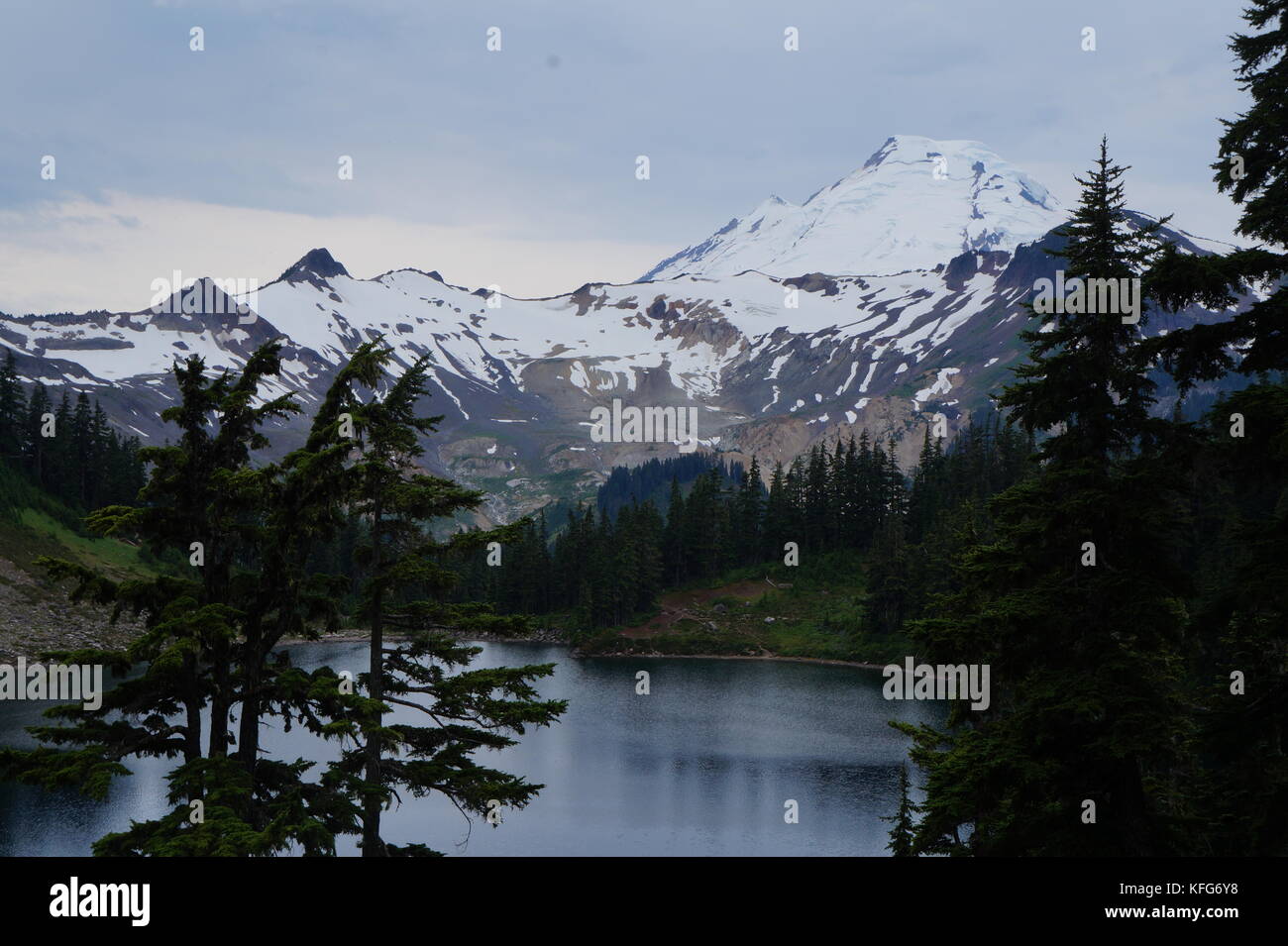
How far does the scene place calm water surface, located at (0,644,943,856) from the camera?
155 feet

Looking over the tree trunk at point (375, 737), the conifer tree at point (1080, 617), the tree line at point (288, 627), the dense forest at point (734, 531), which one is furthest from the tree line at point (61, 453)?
the conifer tree at point (1080, 617)

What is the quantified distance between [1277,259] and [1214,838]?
9.56 meters

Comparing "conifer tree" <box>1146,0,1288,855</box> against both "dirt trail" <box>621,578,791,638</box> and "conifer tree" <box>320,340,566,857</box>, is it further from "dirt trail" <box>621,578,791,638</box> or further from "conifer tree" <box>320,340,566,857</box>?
"dirt trail" <box>621,578,791,638</box>

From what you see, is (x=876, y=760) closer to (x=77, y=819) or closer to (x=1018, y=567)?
(x=77, y=819)

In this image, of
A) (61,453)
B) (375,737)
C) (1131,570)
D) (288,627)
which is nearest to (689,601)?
(61,453)

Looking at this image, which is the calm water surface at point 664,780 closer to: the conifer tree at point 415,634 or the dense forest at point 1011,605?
the conifer tree at point 415,634

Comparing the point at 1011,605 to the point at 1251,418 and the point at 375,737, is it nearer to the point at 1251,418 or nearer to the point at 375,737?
the point at 1251,418

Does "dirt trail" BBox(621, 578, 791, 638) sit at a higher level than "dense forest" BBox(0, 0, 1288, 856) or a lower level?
lower

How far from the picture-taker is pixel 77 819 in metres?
45.4

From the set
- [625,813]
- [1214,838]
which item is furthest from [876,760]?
[1214,838]

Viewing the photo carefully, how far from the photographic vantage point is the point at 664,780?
202ft

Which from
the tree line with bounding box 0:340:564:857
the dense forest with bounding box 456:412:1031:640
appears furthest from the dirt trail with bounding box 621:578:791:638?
the tree line with bounding box 0:340:564:857

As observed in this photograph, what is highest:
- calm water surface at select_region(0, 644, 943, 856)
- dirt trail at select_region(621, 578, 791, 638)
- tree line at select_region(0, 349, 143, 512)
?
tree line at select_region(0, 349, 143, 512)
